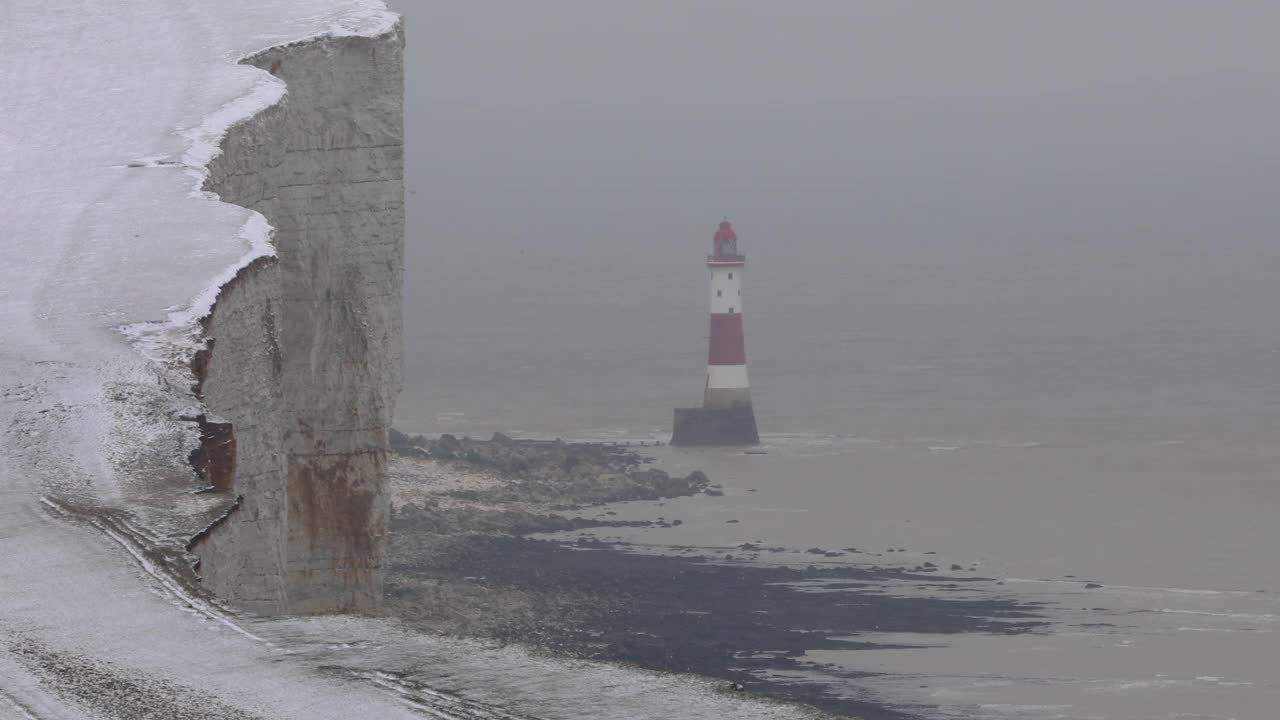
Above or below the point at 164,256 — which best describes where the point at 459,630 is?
below

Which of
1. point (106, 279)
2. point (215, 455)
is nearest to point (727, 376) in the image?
point (106, 279)

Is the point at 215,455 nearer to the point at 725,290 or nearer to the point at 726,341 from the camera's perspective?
the point at 725,290

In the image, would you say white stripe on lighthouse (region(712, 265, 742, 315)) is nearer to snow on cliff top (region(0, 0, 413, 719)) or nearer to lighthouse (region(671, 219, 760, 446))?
lighthouse (region(671, 219, 760, 446))

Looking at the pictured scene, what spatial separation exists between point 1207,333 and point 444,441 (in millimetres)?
76931

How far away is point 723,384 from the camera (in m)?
75.5

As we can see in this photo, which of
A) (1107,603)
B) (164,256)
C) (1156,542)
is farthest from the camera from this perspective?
(1156,542)

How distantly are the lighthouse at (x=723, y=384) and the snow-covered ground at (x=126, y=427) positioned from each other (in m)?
62.2

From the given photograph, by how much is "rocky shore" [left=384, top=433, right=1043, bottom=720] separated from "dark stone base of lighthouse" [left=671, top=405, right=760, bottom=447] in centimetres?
1801

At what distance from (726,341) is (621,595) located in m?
37.5

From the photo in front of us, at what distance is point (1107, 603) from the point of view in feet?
142

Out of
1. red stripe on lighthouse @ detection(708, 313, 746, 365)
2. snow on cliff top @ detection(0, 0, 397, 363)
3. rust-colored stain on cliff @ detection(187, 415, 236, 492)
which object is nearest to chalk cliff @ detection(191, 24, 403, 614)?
snow on cliff top @ detection(0, 0, 397, 363)

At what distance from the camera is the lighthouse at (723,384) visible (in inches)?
2963

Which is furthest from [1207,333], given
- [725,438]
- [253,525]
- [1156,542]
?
[253,525]

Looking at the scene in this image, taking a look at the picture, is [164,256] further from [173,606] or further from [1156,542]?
[1156,542]
